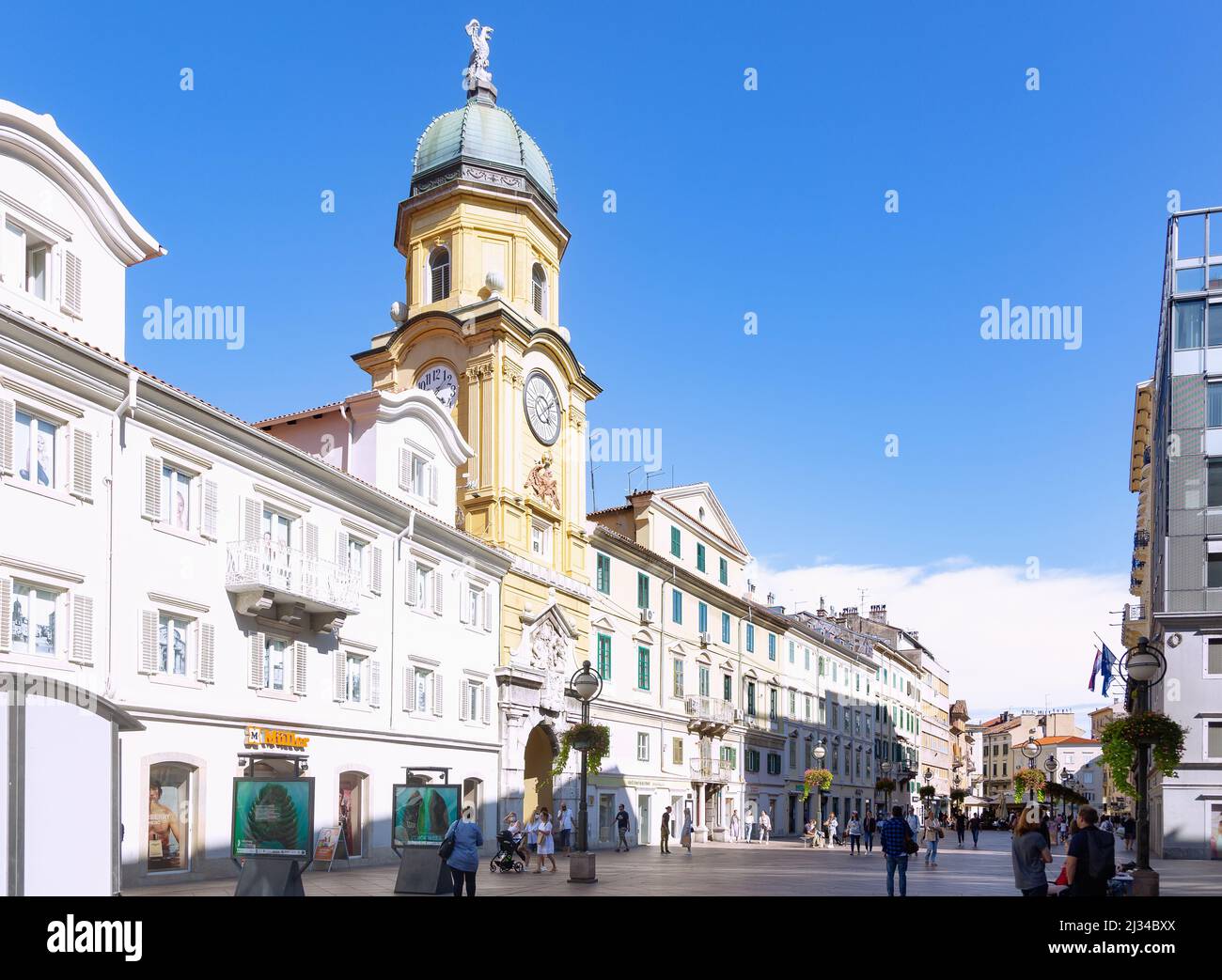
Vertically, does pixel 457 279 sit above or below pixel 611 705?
above

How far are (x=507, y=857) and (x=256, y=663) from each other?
23.4ft

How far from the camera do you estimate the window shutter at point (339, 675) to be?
30.3m

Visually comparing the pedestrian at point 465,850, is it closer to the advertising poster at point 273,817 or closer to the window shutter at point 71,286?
the advertising poster at point 273,817

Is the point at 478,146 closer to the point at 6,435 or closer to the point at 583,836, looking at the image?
the point at 6,435

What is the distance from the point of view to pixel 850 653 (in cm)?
8131

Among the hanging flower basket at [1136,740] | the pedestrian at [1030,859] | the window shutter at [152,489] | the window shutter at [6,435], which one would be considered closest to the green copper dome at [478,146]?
the window shutter at [152,489]

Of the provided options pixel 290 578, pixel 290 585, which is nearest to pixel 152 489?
pixel 290 585

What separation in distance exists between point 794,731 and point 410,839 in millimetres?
48715

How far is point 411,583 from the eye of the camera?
3441cm

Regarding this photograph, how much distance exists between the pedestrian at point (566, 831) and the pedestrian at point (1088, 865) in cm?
2485
